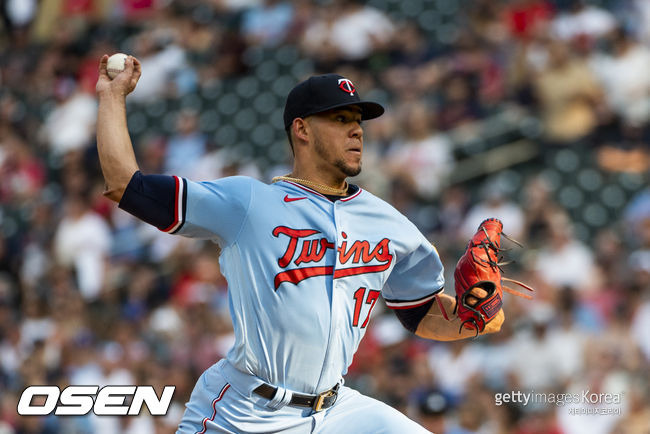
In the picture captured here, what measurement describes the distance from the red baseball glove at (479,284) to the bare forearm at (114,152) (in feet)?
4.54

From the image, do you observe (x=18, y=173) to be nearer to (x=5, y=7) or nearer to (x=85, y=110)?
(x=85, y=110)

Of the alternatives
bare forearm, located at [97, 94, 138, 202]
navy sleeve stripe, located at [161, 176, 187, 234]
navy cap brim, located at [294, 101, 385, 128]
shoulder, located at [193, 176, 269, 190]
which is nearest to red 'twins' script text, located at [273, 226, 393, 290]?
shoulder, located at [193, 176, 269, 190]

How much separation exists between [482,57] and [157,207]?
21.8 ft

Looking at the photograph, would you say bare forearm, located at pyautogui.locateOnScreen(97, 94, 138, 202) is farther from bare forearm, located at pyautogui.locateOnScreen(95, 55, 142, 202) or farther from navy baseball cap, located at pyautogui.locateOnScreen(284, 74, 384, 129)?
navy baseball cap, located at pyautogui.locateOnScreen(284, 74, 384, 129)

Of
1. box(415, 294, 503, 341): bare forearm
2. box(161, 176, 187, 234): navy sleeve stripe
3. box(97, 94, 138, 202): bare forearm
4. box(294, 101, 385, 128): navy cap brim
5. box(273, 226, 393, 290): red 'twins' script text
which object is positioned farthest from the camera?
box(415, 294, 503, 341): bare forearm

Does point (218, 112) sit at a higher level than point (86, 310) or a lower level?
higher

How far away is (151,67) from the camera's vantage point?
12102 millimetres

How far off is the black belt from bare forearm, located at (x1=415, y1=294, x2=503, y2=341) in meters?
0.59

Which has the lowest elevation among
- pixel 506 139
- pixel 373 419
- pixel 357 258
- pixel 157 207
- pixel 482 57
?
pixel 506 139

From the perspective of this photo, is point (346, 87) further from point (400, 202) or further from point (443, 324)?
point (400, 202)

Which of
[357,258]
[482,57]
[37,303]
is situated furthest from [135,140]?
[357,258]

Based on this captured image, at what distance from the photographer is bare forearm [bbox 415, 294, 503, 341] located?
3.97 meters

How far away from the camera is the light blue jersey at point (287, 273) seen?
3.50m

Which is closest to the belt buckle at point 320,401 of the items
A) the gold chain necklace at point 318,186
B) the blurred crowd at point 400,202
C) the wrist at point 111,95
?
the gold chain necklace at point 318,186
